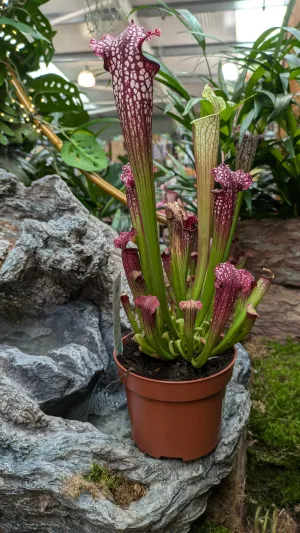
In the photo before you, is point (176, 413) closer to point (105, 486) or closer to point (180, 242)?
point (105, 486)

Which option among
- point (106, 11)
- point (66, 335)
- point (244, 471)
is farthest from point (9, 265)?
point (106, 11)

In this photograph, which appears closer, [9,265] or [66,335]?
[9,265]

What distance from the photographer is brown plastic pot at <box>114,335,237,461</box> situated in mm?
752

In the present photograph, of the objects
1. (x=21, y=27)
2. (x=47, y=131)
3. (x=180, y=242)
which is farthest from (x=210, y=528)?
(x=21, y=27)

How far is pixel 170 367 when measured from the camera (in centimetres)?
82

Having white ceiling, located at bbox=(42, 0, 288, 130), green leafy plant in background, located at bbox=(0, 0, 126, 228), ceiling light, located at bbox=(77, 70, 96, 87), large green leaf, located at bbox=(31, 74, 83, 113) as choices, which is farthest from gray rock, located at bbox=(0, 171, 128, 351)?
ceiling light, located at bbox=(77, 70, 96, 87)

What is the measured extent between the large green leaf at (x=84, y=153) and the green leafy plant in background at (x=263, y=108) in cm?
35

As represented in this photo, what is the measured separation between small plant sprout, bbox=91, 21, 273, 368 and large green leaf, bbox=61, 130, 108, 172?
0.90 m

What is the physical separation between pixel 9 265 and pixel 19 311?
Answer: 0.16m

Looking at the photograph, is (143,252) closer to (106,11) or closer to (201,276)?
(201,276)

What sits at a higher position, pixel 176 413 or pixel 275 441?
pixel 176 413

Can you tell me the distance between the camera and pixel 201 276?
32.9 inches

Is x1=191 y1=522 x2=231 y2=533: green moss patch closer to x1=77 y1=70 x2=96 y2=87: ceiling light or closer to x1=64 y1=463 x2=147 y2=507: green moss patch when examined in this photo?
x1=64 y1=463 x2=147 y2=507: green moss patch

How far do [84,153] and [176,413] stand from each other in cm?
125
